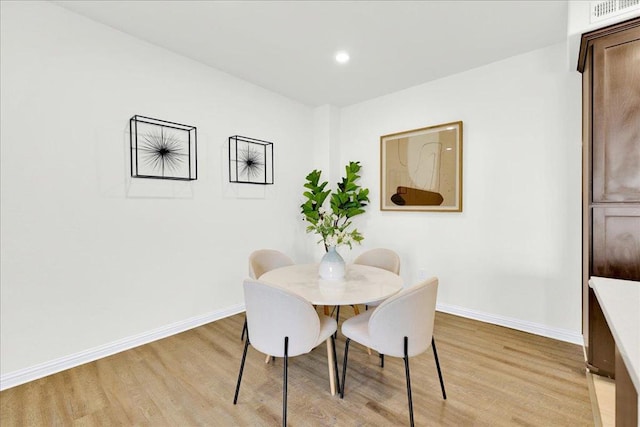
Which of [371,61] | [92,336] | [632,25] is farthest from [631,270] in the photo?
[92,336]

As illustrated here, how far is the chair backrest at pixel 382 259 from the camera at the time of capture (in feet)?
8.69

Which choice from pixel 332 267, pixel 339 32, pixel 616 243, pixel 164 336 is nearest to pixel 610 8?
pixel 616 243

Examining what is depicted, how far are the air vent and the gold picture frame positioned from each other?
129 cm

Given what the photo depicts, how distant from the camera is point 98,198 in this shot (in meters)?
2.31

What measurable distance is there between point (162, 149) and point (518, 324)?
3.75 m

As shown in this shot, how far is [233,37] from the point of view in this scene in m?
2.53

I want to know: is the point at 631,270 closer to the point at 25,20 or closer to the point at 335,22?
the point at 335,22

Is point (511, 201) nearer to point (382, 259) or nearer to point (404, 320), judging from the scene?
point (382, 259)

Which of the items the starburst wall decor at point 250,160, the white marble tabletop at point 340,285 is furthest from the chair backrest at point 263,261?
the starburst wall decor at point 250,160

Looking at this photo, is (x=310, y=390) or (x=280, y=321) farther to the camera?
(x=310, y=390)

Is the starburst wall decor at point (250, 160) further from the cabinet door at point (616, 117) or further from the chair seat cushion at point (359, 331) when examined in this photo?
the cabinet door at point (616, 117)

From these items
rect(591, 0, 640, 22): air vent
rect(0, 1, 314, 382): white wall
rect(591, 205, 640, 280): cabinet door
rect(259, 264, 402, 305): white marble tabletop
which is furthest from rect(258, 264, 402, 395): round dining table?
rect(591, 0, 640, 22): air vent

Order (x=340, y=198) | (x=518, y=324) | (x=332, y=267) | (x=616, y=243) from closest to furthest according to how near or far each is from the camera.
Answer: (x=616, y=243) → (x=332, y=267) → (x=518, y=324) → (x=340, y=198)

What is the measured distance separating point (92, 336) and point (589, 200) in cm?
379
